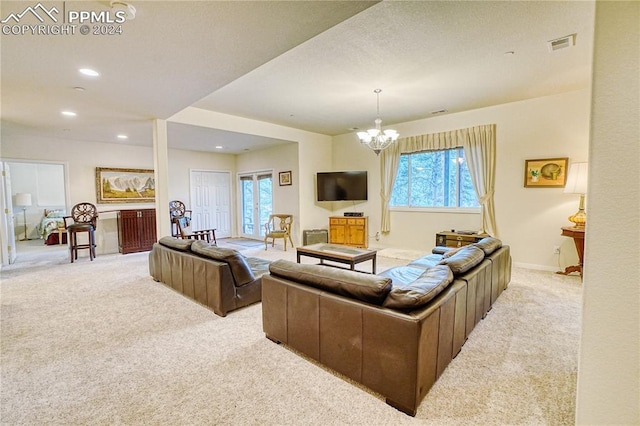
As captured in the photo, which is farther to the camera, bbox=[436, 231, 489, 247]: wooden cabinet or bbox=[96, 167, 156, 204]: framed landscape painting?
bbox=[96, 167, 156, 204]: framed landscape painting

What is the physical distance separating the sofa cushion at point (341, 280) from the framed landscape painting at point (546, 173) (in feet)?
13.9

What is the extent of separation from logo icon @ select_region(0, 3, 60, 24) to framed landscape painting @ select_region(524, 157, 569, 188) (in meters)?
5.89

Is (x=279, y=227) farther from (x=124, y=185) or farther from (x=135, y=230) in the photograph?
(x=124, y=185)

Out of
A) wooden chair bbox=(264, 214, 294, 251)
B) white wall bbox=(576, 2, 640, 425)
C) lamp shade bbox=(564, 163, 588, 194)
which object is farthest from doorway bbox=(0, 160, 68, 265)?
lamp shade bbox=(564, 163, 588, 194)

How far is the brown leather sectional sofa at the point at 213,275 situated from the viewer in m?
2.87

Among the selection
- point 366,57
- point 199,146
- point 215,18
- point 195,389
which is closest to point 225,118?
point 199,146

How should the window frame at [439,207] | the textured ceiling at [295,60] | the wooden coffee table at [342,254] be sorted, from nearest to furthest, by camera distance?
the textured ceiling at [295,60], the wooden coffee table at [342,254], the window frame at [439,207]

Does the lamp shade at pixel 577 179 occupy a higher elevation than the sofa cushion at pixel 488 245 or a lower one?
higher

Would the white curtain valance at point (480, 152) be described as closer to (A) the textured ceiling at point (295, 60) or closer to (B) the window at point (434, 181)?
(B) the window at point (434, 181)

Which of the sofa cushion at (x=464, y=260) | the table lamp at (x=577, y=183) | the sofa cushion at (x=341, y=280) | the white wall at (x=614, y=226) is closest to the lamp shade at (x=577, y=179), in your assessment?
the table lamp at (x=577, y=183)

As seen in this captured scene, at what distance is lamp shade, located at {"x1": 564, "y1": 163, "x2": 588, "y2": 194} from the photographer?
377cm

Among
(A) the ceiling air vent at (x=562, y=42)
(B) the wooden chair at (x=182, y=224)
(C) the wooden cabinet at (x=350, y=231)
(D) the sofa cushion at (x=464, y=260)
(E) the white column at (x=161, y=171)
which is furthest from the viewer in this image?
(C) the wooden cabinet at (x=350, y=231)

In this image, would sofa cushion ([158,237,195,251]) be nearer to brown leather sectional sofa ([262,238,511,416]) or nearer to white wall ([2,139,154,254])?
brown leather sectional sofa ([262,238,511,416])

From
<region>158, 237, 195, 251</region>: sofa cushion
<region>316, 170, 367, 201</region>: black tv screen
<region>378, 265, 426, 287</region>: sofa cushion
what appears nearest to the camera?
<region>378, 265, 426, 287</region>: sofa cushion
